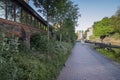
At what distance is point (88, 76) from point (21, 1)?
6.49 metres

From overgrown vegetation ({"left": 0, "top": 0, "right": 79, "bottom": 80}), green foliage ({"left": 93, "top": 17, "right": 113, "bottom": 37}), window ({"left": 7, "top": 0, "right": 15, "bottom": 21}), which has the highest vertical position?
green foliage ({"left": 93, "top": 17, "right": 113, "bottom": 37})

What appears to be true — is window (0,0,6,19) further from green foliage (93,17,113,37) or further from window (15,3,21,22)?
green foliage (93,17,113,37)

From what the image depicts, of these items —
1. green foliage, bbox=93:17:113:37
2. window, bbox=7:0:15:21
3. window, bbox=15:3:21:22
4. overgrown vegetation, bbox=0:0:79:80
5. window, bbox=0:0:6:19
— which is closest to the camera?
overgrown vegetation, bbox=0:0:79:80

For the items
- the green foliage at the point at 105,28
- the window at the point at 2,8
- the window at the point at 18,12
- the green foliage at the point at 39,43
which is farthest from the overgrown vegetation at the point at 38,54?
the green foliage at the point at 105,28

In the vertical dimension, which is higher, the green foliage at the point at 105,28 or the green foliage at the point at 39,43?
the green foliage at the point at 105,28

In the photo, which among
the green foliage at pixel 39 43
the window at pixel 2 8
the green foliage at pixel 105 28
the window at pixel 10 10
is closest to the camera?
the window at pixel 2 8

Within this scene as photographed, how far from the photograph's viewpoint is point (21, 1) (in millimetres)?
12633

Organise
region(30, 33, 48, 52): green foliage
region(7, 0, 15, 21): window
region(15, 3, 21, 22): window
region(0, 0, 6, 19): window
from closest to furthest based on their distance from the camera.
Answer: region(0, 0, 6, 19): window
region(7, 0, 15, 21): window
region(30, 33, 48, 52): green foliage
region(15, 3, 21, 22): window

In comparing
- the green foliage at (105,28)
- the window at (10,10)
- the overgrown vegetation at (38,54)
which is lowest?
the overgrown vegetation at (38,54)

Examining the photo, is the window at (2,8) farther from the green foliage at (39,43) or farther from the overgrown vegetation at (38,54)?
the green foliage at (39,43)

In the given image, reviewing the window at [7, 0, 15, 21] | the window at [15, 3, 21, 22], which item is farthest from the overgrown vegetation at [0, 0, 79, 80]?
the window at [7, 0, 15, 21]

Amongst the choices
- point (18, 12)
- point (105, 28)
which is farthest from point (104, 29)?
point (18, 12)

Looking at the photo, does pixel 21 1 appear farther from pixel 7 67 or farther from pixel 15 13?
pixel 7 67

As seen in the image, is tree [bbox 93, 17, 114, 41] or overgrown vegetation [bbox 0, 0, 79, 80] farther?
tree [bbox 93, 17, 114, 41]
